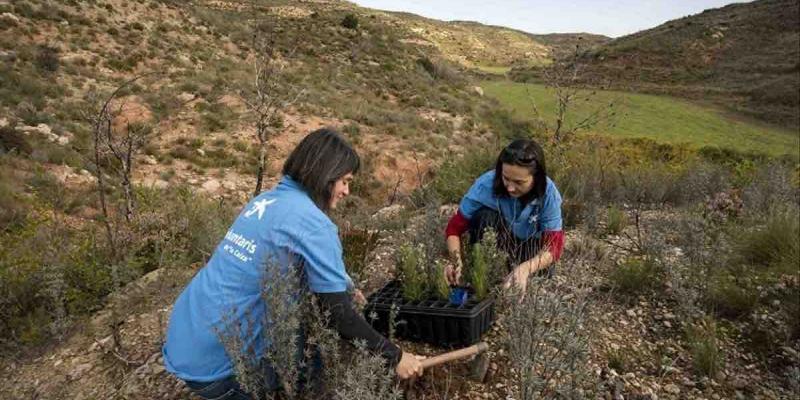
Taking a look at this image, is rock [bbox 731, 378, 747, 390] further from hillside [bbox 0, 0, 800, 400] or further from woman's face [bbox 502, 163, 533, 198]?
woman's face [bbox 502, 163, 533, 198]

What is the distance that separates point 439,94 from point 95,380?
20.8m

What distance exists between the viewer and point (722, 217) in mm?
4531

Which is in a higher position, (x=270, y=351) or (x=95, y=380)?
(x=270, y=351)

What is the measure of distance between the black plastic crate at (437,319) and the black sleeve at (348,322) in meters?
0.43

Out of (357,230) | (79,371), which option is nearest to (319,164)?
(79,371)

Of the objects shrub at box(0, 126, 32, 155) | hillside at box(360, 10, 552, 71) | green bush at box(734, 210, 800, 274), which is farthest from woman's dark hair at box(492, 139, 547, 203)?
hillside at box(360, 10, 552, 71)

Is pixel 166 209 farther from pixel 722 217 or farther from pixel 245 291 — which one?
pixel 722 217

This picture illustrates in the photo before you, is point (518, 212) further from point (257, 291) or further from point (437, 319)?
point (257, 291)

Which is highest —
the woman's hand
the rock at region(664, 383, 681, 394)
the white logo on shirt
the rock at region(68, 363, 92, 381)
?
the white logo on shirt

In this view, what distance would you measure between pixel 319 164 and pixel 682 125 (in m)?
21.4

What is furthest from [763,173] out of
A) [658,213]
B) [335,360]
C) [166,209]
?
[166,209]

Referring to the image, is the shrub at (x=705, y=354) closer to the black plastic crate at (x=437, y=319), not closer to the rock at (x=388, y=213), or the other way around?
the black plastic crate at (x=437, y=319)

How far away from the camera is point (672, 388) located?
2.60 meters

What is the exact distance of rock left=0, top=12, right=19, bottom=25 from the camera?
552 inches
